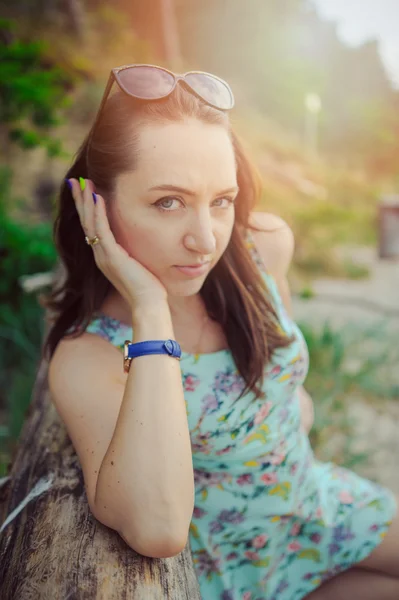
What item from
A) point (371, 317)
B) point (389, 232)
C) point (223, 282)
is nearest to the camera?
point (223, 282)

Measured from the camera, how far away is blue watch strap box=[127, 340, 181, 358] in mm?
1181

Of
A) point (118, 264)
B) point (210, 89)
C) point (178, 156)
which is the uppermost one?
point (210, 89)

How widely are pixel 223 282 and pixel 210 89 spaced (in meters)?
0.57

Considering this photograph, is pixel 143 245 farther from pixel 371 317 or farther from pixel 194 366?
pixel 371 317

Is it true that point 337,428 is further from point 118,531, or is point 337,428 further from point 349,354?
point 118,531

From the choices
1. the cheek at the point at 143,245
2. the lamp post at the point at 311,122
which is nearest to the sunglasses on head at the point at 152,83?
the cheek at the point at 143,245

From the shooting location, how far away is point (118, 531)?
1123 mm

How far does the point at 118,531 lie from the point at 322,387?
2.63 meters

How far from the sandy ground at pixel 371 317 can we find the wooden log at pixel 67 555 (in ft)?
6.88

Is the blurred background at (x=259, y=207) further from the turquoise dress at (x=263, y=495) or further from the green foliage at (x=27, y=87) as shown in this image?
the turquoise dress at (x=263, y=495)

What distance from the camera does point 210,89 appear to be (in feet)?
4.30

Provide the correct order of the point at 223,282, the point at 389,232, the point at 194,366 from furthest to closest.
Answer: the point at 389,232
the point at 223,282
the point at 194,366

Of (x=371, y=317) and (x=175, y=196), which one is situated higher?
(x=175, y=196)

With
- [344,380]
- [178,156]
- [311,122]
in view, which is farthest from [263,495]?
[311,122]
